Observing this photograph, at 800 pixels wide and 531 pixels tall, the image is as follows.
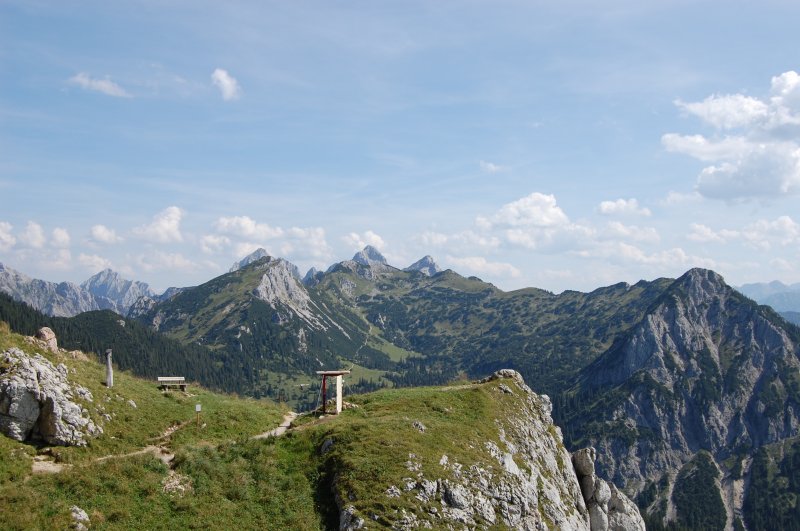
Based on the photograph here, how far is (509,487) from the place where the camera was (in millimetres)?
50438

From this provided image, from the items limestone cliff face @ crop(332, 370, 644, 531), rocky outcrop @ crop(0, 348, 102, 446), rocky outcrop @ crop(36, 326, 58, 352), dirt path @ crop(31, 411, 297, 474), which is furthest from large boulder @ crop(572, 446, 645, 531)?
rocky outcrop @ crop(36, 326, 58, 352)

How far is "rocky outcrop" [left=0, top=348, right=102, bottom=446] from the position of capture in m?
42.9

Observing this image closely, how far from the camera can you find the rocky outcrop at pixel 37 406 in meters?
42.9

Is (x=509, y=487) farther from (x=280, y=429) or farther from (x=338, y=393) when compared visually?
(x=280, y=429)

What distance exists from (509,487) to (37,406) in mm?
41047

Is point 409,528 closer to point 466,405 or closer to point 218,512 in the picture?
point 218,512

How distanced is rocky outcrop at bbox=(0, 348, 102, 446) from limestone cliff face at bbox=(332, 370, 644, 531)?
21.0 m

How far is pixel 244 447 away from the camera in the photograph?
49031 millimetres

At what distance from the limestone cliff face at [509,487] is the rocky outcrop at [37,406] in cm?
2098

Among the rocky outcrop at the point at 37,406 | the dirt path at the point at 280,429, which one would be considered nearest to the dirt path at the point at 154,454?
the dirt path at the point at 280,429

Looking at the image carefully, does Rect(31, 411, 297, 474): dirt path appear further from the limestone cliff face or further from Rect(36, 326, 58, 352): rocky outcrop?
Rect(36, 326, 58, 352): rocky outcrop

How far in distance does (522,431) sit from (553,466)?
585 cm

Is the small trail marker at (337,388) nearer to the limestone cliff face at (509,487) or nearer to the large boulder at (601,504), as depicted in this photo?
the limestone cliff face at (509,487)

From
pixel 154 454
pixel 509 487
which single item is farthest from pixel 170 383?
pixel 509 487
